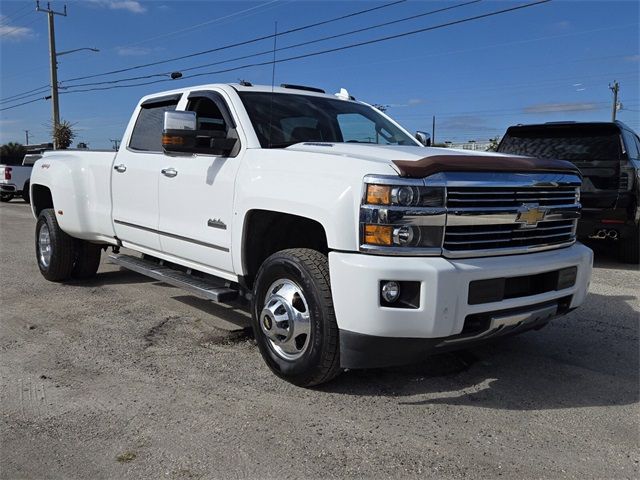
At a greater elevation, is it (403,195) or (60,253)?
(403,195)

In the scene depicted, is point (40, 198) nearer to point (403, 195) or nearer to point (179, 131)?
point (179, 131)

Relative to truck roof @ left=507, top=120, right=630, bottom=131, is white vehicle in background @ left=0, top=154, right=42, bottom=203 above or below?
below

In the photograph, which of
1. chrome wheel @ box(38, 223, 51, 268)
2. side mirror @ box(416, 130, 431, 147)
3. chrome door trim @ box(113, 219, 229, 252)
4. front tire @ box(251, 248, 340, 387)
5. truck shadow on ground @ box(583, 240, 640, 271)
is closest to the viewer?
front tire @ box(251, 248, 340, 387)

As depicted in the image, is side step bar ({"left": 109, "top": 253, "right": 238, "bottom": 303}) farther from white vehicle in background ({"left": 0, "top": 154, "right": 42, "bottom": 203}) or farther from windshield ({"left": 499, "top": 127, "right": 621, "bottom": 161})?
white vehicle in background ({"left": 0, "top": 154, "right": 42, "bottom": 203})

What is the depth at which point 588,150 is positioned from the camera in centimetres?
777

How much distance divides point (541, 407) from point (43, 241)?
19.4 ft

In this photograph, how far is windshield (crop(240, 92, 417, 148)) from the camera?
4.36m

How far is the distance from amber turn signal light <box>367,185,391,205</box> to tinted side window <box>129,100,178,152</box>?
2805mm

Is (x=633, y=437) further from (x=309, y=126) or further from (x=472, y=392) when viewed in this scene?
(x=309, y=126)

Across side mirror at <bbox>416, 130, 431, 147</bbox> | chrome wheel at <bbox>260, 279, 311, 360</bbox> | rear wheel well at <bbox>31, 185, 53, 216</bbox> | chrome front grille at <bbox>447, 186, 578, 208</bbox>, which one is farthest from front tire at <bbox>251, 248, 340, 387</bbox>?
rear wheel well at <bbox>31, 185, 53, 216</bbox>

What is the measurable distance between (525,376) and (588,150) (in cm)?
496

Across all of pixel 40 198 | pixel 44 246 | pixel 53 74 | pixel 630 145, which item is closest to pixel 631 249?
pixel 630 145

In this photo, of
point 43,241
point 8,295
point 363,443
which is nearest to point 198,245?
point 363,443

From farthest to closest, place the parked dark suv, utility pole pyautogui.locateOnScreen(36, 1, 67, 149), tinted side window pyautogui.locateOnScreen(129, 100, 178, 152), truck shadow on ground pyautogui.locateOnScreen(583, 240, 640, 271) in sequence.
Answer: utility pole pyautogui.locateOnScreen(36, 1, 67, 149) < truck shadow on ground pyautogui.locateOnScreen(583, 240, 640, 271) < the parked dark suv < tinted side window pyautogui.locateOnScreen(129, 100, 178, 152)
